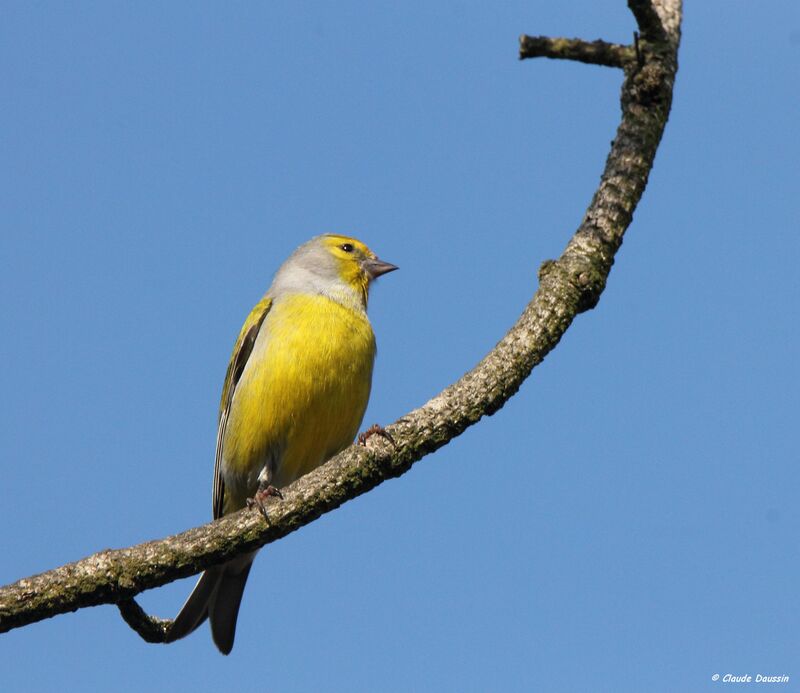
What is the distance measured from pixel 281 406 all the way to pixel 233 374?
87cm

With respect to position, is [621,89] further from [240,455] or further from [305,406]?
[240,455]

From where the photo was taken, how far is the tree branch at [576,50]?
16.5ft

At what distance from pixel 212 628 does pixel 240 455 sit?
3.50 ft

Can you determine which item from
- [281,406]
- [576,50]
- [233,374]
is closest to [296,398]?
[281,406]

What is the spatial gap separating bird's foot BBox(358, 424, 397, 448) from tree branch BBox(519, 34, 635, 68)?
85.3 inches

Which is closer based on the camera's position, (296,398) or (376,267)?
(296,398)

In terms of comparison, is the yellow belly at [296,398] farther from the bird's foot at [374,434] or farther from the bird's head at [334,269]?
the bird's foot at [374,434]

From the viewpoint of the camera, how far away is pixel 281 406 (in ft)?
19.3

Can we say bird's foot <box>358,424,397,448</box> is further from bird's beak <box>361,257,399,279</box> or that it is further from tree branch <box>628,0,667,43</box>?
bird's beak <box>361,257,399,279</box>

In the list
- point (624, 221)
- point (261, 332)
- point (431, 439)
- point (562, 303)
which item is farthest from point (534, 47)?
point (261, 332)

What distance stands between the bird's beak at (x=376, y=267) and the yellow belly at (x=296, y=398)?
106 cm

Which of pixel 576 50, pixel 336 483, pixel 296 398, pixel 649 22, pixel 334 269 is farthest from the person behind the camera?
pixel 334 269

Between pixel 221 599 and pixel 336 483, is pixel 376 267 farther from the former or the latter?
pixel 336 483

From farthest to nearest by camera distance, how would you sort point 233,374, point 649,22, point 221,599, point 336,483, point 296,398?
point 233,374 < point 221,599 < point 296,398 < point 649,22 < point 336,483
